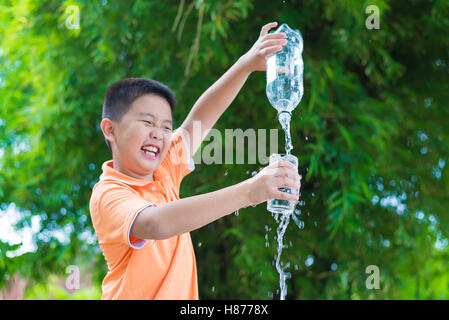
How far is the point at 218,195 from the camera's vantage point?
925 millimetres

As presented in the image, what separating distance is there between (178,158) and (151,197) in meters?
0.20

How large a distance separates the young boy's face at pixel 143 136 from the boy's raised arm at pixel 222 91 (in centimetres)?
17

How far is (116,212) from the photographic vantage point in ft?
3.28

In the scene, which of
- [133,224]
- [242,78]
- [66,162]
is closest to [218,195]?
[133,224]

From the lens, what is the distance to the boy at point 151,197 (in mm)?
924

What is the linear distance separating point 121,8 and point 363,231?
4.58 feet

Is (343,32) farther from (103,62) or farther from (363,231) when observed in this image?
(103,62)
